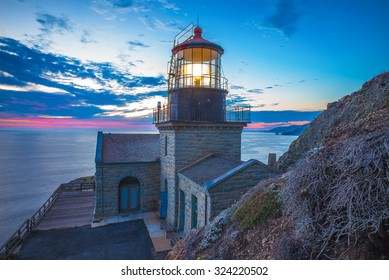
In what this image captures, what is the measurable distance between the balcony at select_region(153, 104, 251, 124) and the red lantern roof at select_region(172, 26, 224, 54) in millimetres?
2660

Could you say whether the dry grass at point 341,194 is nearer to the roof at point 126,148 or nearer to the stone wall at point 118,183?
the stone wall at point 118,183

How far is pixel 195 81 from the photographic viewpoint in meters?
9.94

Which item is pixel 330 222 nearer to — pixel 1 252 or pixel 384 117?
pixel 384 117

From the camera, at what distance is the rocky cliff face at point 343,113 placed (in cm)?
546

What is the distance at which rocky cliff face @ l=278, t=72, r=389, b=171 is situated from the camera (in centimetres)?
546

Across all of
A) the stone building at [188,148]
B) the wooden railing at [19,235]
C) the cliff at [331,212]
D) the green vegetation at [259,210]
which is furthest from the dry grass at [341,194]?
the wooden railing at [19,235]

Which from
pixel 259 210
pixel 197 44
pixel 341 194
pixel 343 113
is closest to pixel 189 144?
pixel 197 44

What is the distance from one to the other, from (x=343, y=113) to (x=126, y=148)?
432 inches

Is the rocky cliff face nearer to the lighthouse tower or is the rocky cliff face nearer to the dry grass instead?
the dry grass

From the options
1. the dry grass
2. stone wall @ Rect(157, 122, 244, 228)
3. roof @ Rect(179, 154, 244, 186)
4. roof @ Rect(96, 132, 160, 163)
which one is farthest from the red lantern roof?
the dry grass

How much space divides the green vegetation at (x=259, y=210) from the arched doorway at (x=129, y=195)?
9261 mm

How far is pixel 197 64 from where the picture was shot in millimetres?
9914
